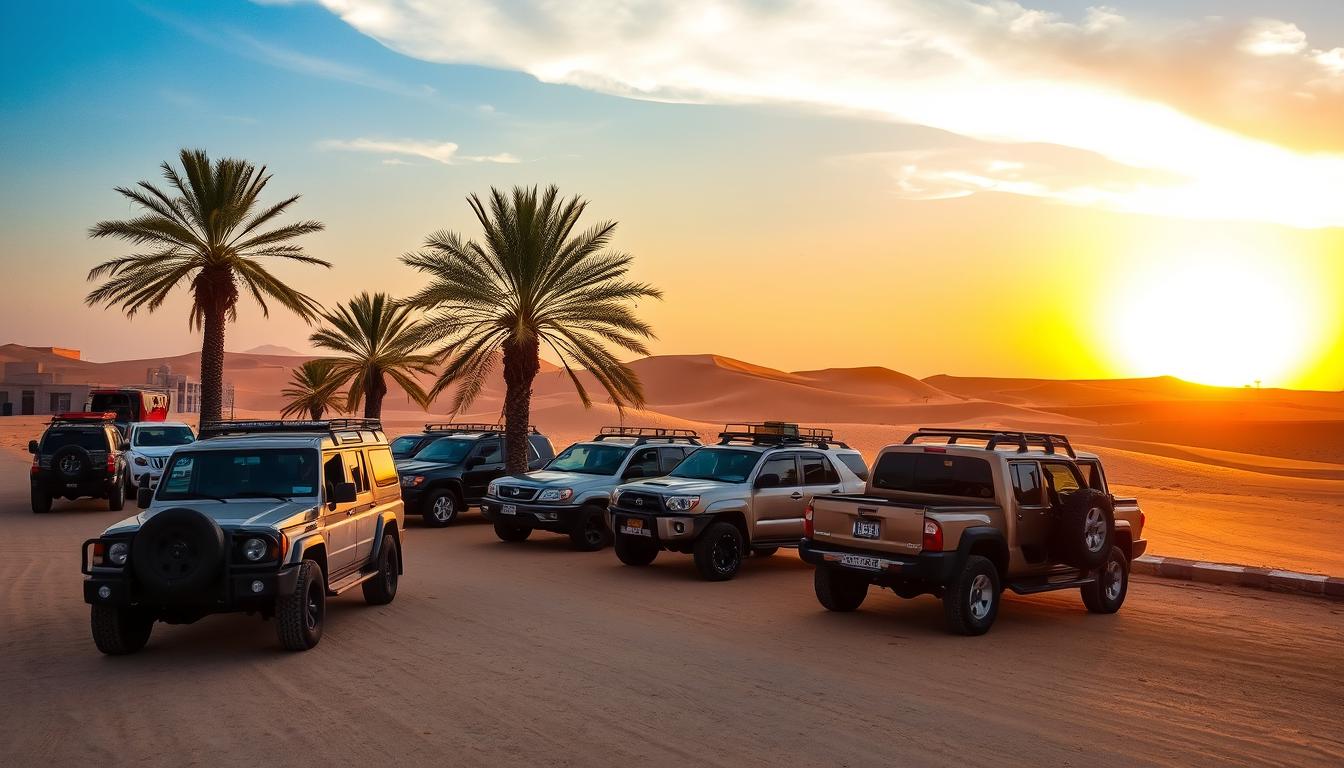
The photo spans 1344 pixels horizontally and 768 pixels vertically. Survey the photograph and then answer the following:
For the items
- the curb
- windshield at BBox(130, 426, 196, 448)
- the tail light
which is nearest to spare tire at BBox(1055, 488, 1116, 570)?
the tail light

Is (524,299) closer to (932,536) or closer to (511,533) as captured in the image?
(511,533)

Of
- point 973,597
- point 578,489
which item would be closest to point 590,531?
point 578,489

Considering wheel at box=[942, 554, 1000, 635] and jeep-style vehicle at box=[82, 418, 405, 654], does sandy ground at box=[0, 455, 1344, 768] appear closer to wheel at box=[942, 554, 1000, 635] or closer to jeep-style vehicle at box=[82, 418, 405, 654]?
wheel at box=[942, 554, 1000, 635]

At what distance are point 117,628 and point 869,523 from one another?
7061 millimetres

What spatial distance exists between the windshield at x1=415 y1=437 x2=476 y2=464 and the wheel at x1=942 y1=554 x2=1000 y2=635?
12.6m

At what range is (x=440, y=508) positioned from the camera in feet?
64.3

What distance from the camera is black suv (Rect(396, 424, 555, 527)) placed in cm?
1947

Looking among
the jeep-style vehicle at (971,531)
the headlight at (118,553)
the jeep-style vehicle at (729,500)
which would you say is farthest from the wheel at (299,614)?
the jeep-style vehicle at (729,500)

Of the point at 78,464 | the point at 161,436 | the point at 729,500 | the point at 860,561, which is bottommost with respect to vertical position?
the point at 860,561

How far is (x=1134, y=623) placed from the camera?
434 inches

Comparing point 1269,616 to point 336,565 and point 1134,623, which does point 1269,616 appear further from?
point 336,565

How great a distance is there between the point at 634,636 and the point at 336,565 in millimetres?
3002

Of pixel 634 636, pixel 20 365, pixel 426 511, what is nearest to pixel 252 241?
pixel 426 511

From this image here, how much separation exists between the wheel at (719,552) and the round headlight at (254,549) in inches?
246
